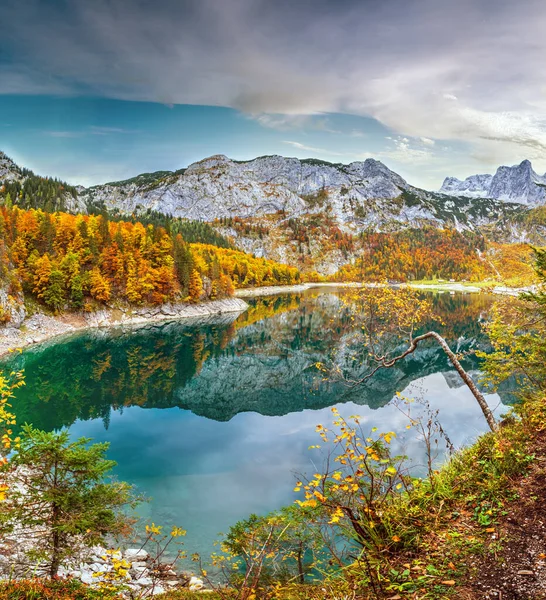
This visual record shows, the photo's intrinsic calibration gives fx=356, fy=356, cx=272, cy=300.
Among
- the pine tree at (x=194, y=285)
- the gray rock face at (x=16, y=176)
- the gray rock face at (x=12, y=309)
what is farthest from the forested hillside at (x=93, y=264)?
the gray rock face at (x=16, y=176)

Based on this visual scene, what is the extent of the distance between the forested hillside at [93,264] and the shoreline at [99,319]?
2154mm

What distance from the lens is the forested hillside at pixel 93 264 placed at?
62.7m

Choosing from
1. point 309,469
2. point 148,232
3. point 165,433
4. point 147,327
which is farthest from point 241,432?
point 148,232

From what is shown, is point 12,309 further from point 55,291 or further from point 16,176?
point 16,176

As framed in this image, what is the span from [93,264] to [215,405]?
176 feet

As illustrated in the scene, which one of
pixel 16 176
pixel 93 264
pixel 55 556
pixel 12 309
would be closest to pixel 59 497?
pixel 55 556

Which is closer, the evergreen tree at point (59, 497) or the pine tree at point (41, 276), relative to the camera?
the evergreen tree at point (59, 497)

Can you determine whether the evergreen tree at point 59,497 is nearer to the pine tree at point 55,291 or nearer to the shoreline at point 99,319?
the shoreline at point 99,319

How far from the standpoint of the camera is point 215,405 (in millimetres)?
34406

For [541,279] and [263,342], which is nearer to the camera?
[541,279]

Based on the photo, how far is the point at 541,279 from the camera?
1120 cm

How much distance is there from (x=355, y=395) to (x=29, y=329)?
168 feet

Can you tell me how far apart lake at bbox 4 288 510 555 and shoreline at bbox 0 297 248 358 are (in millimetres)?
3276

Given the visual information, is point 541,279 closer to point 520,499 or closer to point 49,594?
point 520,499
